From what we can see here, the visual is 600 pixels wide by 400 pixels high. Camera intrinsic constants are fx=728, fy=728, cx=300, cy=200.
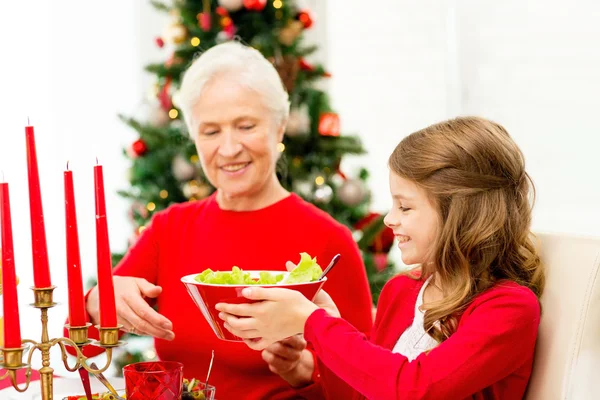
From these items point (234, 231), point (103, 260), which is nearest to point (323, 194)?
point (234, 231)

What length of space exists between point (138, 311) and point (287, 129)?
1531mm

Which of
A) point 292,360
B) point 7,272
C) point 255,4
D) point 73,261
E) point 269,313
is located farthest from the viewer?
point 255,4

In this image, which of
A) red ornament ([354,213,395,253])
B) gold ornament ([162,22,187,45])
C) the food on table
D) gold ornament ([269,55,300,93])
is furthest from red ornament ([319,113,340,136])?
the food on table

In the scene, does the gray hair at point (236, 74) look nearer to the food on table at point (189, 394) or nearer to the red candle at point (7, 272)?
the food on table at point (189, 394)

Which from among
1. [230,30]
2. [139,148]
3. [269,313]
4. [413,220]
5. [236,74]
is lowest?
[269,313]

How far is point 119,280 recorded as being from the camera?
5.60ft

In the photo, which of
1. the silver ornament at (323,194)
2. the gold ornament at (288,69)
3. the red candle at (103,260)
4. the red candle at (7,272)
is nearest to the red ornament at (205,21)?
the gold ornament at (288,69)

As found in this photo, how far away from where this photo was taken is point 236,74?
6.61 feet

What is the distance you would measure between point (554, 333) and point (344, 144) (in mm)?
1856

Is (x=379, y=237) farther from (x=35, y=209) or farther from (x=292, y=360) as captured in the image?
(x=35, y=209)

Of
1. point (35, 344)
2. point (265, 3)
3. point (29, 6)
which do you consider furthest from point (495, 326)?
point (29, 6)

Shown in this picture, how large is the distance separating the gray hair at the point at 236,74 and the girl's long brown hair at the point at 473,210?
0.76m

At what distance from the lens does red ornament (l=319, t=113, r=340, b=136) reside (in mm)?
2984

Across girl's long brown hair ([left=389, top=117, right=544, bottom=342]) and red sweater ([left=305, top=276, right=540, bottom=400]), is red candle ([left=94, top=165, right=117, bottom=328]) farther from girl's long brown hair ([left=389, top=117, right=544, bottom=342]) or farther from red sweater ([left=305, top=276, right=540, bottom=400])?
girl's long brown hair ([left=389, top=117, right=544, bottom=342])
